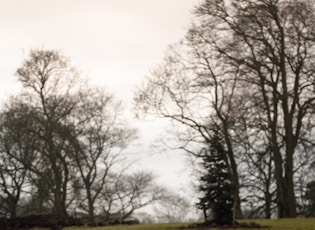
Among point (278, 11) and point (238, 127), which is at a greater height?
point (278, 11)

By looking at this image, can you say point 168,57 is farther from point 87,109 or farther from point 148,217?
point 148,217

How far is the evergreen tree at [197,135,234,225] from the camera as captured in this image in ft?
63.5

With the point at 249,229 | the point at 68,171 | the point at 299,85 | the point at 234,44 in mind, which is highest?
the point at 234,44

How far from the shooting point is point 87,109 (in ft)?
138

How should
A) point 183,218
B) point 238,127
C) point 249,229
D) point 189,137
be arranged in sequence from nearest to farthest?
point 249,229 < point 238,127 < point 189,137 < point 183,218

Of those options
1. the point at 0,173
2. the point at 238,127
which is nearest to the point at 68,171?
the point at 0,173

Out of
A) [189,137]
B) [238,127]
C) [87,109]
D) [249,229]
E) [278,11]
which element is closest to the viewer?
[249,229]

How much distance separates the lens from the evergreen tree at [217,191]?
1936 cm

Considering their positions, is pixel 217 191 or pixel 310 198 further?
pixel 310 198

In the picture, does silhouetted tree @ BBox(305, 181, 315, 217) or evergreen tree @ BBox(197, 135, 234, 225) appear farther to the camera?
silhouetted tree @ BBox(305, 181, 315, 217)

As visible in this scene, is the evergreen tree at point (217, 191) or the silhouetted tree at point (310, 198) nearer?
the evergreen tree at point (217, 191)

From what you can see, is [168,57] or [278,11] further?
[168,57]

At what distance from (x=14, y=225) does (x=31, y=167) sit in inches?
793

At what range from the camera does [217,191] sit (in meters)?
19.5
